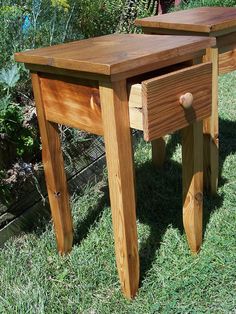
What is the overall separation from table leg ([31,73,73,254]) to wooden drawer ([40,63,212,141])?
5 cm

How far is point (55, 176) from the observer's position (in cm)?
216

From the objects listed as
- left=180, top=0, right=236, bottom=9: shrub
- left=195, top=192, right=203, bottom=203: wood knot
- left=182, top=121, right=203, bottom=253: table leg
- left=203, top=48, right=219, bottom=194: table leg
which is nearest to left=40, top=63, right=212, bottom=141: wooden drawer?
left=182, top=121, right=203, bottom=253: table leg

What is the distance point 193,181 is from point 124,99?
66cm

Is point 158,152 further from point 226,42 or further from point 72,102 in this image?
point 72,102

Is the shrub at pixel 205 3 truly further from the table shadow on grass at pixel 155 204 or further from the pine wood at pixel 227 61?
the pine wood at pixel 227 61

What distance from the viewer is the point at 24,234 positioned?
246 centimetres

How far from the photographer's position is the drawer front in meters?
1.60

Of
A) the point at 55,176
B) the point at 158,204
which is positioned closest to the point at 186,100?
the point at 55,176

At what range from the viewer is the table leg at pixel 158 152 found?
3.04 metres

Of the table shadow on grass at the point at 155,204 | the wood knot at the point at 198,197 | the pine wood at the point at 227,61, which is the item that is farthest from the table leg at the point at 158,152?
the wood knot at the point at 198,197

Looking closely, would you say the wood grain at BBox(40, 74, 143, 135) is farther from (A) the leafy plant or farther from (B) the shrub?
(B) the shrub

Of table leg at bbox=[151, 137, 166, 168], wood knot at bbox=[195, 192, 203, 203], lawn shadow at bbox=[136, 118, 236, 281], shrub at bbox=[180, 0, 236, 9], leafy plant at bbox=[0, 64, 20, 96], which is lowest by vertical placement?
lawn shadow at bbox=[136, 118, 236, 281]

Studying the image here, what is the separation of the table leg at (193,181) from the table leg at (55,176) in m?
0.57

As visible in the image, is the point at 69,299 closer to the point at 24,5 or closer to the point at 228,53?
the point at 228,53
